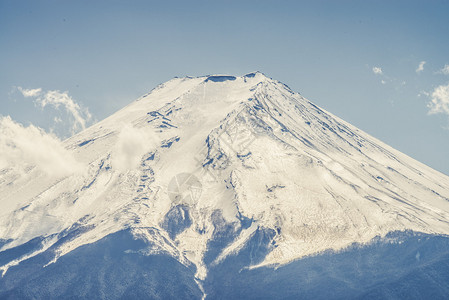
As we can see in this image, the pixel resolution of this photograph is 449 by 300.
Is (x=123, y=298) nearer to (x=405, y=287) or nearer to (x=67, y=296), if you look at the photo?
(x=67, y=296)

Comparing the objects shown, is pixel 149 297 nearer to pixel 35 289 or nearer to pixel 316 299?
pixel 35 289

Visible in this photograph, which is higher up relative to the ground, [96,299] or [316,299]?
[96,299]

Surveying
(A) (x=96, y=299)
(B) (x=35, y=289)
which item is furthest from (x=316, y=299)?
(B) (x=35, y=289)

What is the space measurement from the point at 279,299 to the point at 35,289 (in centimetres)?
9435

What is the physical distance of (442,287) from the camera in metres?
198

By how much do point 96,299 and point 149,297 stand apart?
19.8m

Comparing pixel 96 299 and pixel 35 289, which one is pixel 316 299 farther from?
pixel 35 289

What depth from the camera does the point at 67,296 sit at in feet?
644

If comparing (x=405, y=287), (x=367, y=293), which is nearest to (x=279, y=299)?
(x=367, y=293)

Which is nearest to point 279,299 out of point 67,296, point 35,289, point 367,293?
point 367,293

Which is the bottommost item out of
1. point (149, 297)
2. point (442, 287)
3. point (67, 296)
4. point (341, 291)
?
point (442, 287)

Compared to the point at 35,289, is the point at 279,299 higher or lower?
lower

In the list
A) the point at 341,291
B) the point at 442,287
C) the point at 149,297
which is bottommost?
the point at 442,287

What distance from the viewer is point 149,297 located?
19825 centimetres
